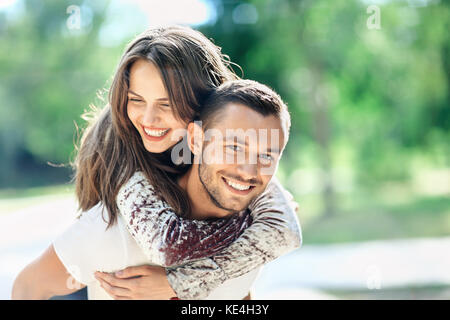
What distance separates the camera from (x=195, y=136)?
0.78 meters

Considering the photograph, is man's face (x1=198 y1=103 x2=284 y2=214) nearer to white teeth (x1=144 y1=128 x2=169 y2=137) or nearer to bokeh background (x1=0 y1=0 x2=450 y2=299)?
white teeth (x1=144 y1=128 x2=169 y2=137)

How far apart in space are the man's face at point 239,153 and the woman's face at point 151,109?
0.07 metres

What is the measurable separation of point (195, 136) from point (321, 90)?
3.27 metres

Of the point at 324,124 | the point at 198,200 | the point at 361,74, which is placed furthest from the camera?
the point at 324,124

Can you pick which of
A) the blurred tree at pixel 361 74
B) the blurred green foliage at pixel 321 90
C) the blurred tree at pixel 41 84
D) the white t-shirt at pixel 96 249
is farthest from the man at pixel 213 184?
the blurred tree at pixel 41 84

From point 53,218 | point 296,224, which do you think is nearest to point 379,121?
point 53,218

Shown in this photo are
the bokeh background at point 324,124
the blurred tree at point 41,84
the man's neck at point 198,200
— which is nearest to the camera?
the man's neck at point 198,200

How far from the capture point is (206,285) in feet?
2.47

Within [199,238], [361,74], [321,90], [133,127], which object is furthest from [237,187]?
[321,90]

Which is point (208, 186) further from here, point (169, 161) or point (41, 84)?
point (41, 84)

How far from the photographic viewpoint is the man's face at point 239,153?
0.74 m

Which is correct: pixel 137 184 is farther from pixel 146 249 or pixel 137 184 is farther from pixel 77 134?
pixel 77 134

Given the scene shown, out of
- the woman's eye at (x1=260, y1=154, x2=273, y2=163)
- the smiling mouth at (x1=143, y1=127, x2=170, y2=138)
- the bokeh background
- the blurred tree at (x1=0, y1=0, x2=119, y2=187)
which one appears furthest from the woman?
the blurred tree at (x1=0, y1=0, x2=119, y2=187)

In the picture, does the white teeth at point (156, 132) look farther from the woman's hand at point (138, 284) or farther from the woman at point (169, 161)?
the woman's hand at point (138, 284)
